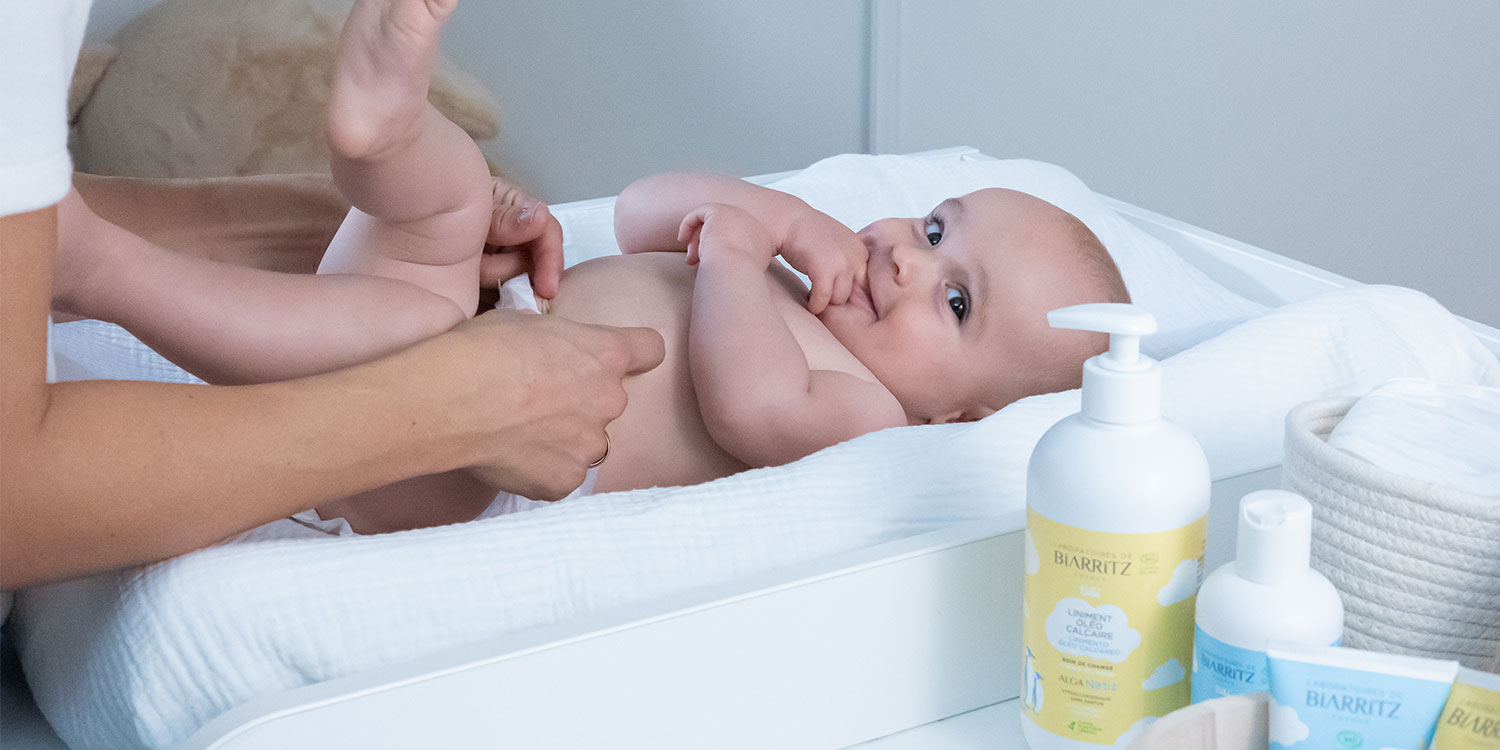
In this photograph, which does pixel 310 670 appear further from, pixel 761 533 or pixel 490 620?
pixel 761 533

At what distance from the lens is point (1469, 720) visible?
43 centimetres

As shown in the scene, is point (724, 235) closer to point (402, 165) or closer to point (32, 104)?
point (402, 165)

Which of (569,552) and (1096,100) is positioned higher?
(569,552)

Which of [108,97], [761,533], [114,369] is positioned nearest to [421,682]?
[761,533]

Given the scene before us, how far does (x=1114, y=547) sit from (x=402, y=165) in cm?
52

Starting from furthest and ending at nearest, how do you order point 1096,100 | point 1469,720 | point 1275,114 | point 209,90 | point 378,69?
point 1096,100
point 1275,114
point 209,90
point 378,69
point 1469,720

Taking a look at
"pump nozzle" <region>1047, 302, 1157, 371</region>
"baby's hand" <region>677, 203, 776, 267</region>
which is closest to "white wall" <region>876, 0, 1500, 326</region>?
"baby's hand" <region>677, 203, 776, 267</region>

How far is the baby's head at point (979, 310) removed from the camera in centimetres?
100

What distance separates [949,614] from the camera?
0.60m

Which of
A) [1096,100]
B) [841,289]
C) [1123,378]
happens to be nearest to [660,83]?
[1096,100]

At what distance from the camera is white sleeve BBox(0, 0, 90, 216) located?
0.42 meters

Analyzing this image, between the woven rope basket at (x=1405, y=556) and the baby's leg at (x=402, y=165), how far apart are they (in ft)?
1.64

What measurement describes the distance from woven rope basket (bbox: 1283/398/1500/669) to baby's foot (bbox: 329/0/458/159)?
0.53m

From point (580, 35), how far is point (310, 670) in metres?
1.82
